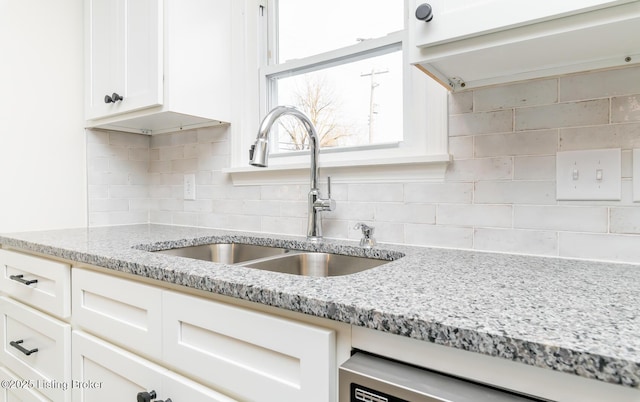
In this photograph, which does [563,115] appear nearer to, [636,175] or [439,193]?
[636,175]

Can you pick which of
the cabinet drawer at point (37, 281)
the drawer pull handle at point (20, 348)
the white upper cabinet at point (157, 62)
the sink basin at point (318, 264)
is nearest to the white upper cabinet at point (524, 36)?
the sink basin at point (318, 264)

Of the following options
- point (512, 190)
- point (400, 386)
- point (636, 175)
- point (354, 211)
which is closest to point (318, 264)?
point (354, 211)

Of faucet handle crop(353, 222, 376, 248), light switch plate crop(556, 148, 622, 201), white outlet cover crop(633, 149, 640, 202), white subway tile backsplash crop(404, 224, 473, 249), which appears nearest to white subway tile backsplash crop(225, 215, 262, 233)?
faucet handle crop(353, 222, 376, 248)

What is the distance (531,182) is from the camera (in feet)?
3.26

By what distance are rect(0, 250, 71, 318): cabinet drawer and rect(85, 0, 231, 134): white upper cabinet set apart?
2.18ft

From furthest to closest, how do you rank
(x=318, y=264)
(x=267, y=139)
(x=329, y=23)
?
(x=329, y=23) → (x=318, y=264) → (x=267, y=139)

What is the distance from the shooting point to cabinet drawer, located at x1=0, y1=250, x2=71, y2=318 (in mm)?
1104

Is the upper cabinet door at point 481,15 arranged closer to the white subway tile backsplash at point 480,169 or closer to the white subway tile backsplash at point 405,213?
the white subway tile backsplash at point 480,169

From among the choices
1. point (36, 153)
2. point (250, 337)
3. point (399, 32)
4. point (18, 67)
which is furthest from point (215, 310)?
point (18, 67)

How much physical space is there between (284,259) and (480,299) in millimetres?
716

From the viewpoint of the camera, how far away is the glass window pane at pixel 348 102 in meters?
1.35

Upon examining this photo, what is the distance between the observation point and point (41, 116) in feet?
5.43

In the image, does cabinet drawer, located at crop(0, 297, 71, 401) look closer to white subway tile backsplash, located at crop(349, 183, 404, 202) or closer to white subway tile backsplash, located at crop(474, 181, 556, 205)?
white subway tile backsplash, located at crop(349, 183, 404, 202)

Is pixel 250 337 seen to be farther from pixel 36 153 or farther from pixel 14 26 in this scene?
pixel 14 26
